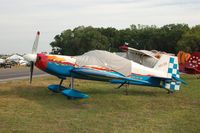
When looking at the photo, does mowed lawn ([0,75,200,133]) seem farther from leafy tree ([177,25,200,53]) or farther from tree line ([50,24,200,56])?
tree line ([50,24,200,56])

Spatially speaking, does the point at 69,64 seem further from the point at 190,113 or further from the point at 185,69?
the point at 185,69

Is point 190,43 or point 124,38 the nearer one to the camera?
point 190,43

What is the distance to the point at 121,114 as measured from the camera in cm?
951

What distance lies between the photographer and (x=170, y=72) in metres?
15.0

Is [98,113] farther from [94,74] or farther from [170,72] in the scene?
[170,72]

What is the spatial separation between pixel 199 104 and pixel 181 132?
173 inches


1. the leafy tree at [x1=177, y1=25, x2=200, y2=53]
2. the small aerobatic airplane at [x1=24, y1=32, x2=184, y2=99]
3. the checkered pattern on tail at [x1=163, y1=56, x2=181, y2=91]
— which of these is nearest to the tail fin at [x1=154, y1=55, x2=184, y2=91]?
the checkered pattern on tail at [x1=163, y1=56, x2=181, y2=91]

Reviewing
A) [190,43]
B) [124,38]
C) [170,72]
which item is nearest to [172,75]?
[170,72]

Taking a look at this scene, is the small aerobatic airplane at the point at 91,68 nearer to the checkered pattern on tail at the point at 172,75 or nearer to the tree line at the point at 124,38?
the checkered pattern on tail at the point at 172,75

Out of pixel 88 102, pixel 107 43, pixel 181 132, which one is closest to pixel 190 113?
pixel 181 132

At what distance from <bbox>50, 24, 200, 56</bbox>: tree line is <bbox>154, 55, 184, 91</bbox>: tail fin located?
70.9 meters

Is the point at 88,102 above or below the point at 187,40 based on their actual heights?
below

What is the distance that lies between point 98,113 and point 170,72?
6.33 metres

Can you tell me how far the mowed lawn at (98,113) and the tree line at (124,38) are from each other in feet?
244
